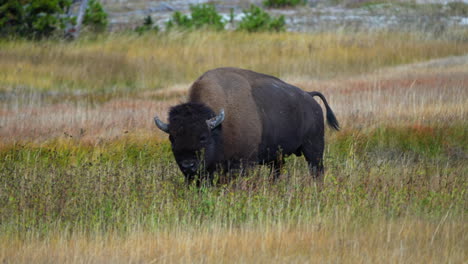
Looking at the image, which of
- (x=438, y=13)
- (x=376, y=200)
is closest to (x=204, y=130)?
(x=376, y=200)

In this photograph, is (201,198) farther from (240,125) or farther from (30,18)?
(30,18)

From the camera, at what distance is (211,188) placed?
7.83 m

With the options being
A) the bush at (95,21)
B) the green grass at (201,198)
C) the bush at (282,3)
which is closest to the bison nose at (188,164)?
the green grass at (201,198)

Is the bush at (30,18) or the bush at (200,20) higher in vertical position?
the bush at (30,18)

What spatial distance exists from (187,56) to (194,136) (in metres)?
16.1

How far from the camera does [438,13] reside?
3453cm

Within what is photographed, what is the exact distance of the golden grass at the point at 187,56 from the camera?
826 inches

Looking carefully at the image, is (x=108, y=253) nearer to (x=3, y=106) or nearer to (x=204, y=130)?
(x=204, y=130)

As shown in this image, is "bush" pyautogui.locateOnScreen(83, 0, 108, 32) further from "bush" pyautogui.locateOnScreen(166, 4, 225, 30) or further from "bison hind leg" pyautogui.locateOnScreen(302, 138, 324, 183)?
"bison hind leg" pyautogui.locateOnScreen(302, 138, 324, 183)

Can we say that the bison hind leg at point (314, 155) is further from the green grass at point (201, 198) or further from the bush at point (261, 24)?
the bush at point (261, 24)

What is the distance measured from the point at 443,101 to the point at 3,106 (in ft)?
31.6

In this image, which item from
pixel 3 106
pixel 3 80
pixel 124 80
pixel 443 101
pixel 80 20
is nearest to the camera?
pixel 443 101

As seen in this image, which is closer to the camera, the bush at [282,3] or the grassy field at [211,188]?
the grassy field at [211,188]

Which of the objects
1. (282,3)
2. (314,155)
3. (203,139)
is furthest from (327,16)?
(203,139)
